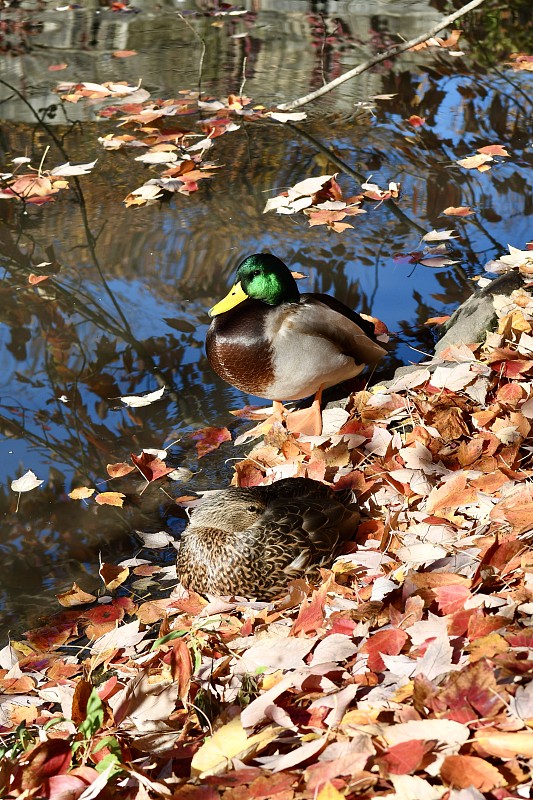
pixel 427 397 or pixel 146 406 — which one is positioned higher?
pixel 427 397

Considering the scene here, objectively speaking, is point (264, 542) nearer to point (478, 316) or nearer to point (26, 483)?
point (26, 483)

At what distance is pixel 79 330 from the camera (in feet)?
15.0

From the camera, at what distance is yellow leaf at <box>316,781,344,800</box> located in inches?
59.2

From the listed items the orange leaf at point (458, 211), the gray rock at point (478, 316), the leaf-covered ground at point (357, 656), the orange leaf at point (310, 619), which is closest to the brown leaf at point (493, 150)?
the orange leaf at point (458, 211)

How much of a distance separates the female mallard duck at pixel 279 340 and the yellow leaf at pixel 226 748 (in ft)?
6.40

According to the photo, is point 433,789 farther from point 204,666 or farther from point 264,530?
point 264,530

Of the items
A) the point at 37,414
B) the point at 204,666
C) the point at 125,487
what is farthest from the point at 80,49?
the point at 204,666

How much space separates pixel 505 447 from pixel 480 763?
1.45m

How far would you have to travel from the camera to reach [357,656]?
6.65 feet

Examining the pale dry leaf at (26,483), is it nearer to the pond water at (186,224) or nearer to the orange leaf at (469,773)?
the pond water at (186,224)

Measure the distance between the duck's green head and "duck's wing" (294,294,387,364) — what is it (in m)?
0.09

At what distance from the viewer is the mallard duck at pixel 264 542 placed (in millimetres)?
2672

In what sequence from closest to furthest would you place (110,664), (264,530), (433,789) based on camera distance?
(433,789) → (110,664) → (264,530)

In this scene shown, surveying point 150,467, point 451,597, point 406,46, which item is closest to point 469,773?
point 451,597
